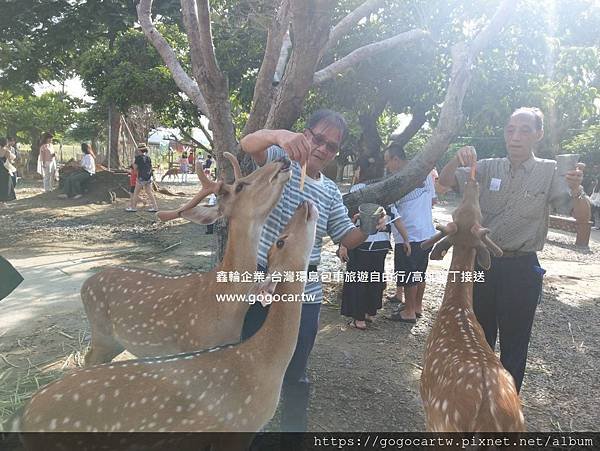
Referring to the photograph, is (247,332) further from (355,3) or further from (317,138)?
(355,3)

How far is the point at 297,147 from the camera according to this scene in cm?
228

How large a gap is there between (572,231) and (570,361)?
8695 millimetres

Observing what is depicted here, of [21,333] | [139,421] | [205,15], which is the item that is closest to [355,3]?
[205,15]

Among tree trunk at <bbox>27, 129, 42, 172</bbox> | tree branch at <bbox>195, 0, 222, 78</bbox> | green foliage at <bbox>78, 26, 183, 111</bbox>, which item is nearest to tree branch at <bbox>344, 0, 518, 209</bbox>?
tree branch at <bbox>195, 0, 222, 78</bbox>

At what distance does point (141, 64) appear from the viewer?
11.2m

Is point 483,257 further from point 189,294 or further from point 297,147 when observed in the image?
point 189,294

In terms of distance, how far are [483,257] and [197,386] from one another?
179 cm

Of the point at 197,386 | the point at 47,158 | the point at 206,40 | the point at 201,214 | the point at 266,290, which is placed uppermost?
the point at 206,40

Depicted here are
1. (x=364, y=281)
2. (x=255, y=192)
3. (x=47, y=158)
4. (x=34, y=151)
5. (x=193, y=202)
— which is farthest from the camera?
(x=34, y=151)

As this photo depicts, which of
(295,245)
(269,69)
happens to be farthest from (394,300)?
(295,245)

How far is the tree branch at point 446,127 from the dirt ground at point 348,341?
1413 mm

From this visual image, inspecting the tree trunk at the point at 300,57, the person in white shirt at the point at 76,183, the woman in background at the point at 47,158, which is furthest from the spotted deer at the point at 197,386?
the woman in background at the point at 47,158

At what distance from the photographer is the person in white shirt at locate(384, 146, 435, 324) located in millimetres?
4980

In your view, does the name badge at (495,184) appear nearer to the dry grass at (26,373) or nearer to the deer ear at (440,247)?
the deer ear at (440,247)
